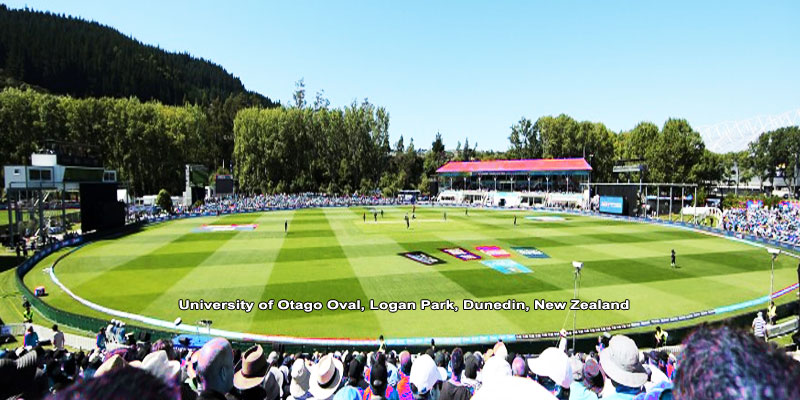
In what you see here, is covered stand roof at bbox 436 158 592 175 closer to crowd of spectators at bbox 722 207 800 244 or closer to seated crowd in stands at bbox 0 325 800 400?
crowd of spectators at bbox 722 207 800 244

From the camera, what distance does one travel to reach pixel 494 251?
3400 cm

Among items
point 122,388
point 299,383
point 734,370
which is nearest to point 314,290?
point 299,383

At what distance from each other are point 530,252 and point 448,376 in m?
25.6

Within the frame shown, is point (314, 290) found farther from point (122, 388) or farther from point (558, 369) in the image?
point (122, 388)

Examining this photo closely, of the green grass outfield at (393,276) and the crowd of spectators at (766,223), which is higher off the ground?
the crowd of spectators at (766,223)

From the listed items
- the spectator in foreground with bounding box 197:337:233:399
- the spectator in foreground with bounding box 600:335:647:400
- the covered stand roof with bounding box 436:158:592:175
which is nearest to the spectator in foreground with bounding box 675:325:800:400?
the spectator in foreground with bounding box 197:337:233:399

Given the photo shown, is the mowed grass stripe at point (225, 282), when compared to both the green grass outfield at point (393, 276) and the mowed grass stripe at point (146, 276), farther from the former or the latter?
the mowed grass stripe at point (146, 276)

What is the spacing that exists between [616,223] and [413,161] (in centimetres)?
6703

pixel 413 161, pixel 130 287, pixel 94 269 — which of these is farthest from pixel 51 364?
pixel 413 161

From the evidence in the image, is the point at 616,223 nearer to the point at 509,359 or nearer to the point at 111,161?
the point at 509,359

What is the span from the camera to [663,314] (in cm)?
2000

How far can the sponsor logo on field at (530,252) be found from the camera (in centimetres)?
3259

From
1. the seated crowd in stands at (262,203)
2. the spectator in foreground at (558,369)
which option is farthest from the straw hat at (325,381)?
the seated crowd in stands at (262,203)

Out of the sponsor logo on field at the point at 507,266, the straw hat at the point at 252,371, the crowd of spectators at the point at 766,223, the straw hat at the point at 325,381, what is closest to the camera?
the straw hat at the point at 252,371
